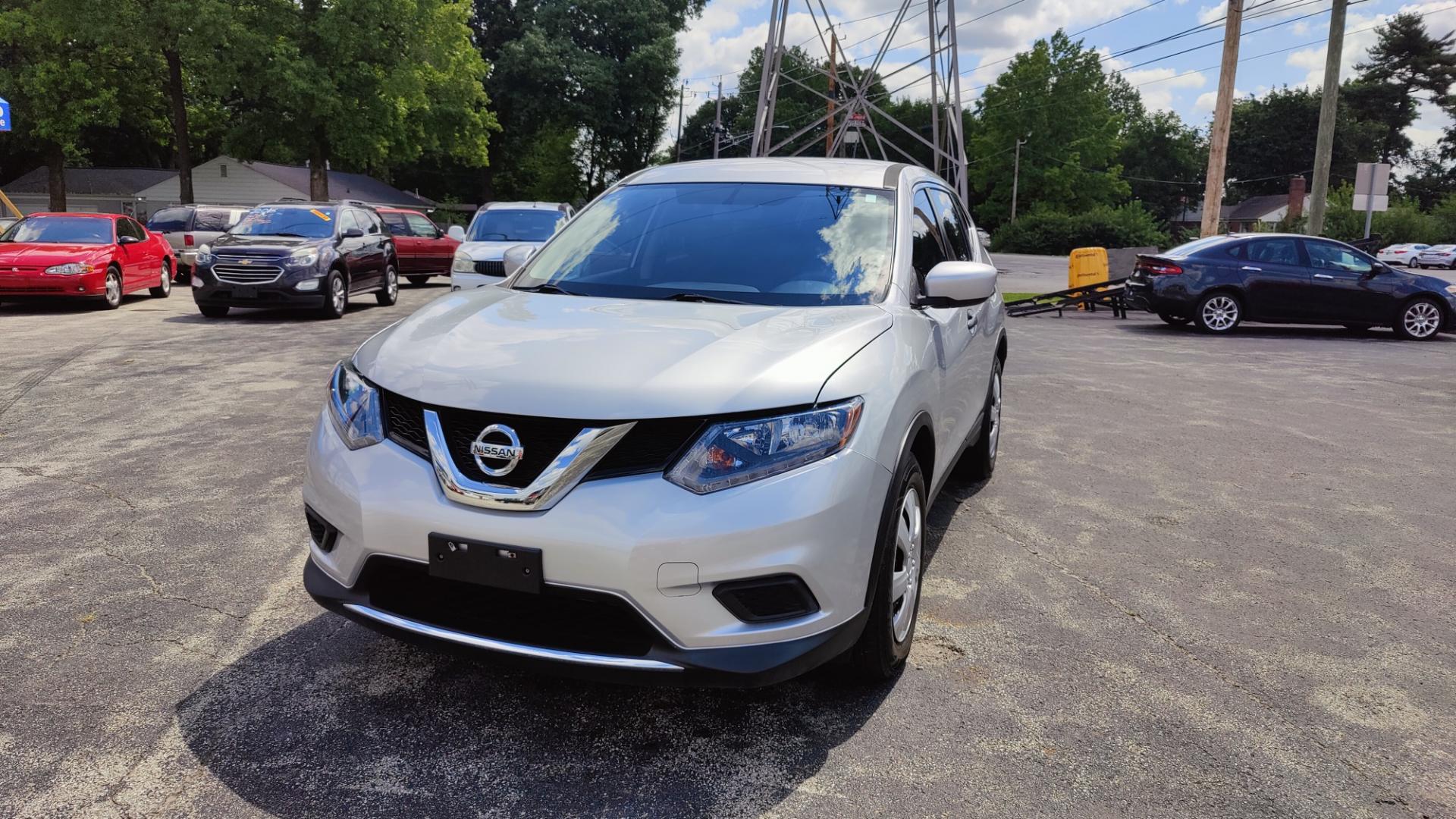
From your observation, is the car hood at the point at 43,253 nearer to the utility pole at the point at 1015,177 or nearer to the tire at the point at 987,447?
the tire at the point at 987,447

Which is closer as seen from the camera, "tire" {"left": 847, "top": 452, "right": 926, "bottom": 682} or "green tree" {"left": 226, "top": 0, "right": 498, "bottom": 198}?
"tire" {"left": 847, "top": 452, "right": 926, "bottom": 682}

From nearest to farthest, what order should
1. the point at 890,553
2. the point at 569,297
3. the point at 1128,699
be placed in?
the point at 890,553
the point at 1128,699
the point at 569,297

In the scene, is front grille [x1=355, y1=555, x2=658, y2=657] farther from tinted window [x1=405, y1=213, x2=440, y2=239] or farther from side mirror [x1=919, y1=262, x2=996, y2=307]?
tinted window [x1=405, y1=213, x2=440, y2=239]

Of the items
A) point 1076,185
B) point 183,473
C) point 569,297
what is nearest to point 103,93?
point 183,473

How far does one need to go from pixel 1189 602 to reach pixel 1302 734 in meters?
1.13

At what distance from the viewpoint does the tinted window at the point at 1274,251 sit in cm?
1494

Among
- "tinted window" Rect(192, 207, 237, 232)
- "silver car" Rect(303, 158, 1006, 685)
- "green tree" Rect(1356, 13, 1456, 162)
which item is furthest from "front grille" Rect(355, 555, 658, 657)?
"green tree" Rect(1356, 13, 1456, 162)

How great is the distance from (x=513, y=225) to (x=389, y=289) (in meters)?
2.51

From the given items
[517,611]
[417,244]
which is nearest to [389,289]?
[417,244]

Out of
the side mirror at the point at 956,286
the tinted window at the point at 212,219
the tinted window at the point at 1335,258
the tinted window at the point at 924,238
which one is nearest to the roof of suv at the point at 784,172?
the tinted window at the point at 924,238

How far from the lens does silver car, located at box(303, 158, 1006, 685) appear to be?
2625 mm

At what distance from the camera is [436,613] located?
9.32 feet

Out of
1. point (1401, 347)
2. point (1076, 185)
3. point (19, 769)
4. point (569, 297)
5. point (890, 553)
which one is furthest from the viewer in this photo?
point (1076, 185)

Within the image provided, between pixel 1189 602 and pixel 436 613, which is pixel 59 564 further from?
pixel 1189 602
